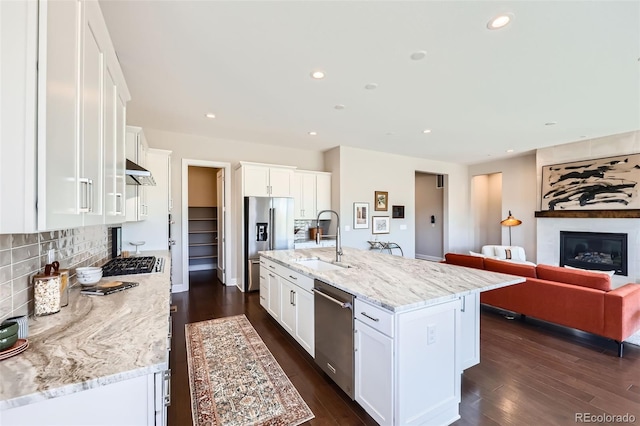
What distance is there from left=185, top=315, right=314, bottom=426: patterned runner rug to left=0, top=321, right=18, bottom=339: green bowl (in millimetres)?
1303

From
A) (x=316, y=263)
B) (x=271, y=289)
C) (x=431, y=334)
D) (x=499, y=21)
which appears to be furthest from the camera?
(x=271, y=289)

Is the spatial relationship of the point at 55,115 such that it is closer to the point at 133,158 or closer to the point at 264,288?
the point at 133,158

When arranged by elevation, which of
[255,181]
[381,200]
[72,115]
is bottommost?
[381,200]

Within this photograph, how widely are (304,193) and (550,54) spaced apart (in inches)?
162

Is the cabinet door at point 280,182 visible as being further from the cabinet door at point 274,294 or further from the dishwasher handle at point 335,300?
the dishwasher handle at point 335,300

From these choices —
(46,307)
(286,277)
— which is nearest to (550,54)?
(286,277)

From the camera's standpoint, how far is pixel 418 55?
2438 mm

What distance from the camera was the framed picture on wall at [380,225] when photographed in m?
6.26

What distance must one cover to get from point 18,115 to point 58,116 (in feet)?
0.48

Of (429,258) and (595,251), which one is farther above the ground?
(595,251)

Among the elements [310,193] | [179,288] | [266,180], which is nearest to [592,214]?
[310,193]

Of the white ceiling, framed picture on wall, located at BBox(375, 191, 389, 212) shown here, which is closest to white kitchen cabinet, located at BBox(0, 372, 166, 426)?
the white ceiling

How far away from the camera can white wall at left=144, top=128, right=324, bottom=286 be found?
4.73 metres

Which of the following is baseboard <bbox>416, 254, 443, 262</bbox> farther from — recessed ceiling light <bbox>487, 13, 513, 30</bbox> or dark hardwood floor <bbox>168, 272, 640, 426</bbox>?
recessed ceiling light <bbox>487, 13, 513, 30</bbox>
